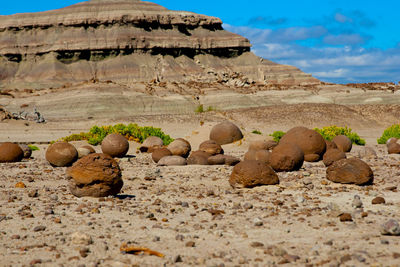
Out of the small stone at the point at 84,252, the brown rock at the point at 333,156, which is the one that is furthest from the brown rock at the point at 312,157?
the small stone at the point at 84,252

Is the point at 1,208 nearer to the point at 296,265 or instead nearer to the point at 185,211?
the point at 185,211

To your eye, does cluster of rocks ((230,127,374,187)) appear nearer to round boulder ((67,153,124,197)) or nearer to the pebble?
round boulder ((67,153,124,197))

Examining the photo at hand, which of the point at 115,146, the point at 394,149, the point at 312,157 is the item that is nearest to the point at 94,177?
the point at 115,146

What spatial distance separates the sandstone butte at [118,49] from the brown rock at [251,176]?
7497 centimetres

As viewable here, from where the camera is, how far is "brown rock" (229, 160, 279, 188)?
10.6 m

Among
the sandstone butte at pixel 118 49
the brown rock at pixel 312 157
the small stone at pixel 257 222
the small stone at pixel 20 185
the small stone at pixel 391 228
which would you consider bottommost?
the small stone at pixel 20 185

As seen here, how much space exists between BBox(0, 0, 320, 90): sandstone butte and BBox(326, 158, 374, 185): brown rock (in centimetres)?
7449

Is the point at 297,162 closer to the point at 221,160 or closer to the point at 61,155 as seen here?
Answer: the point at 221,160

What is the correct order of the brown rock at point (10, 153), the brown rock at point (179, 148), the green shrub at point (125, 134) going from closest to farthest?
the brown rock at point (10, 153)
the brown rock at point (179, 148)
the green shrub at point (125, 134)

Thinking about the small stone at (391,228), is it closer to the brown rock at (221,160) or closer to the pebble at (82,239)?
the pebble at (82,239)

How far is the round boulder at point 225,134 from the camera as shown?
72.2 feet

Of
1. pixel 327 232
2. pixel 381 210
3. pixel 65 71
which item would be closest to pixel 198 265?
pixel 327 232

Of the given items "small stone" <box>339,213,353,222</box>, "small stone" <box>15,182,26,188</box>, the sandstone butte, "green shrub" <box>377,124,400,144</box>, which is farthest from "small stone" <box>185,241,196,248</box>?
the sandstone butte

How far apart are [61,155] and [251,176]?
7.27 metres
